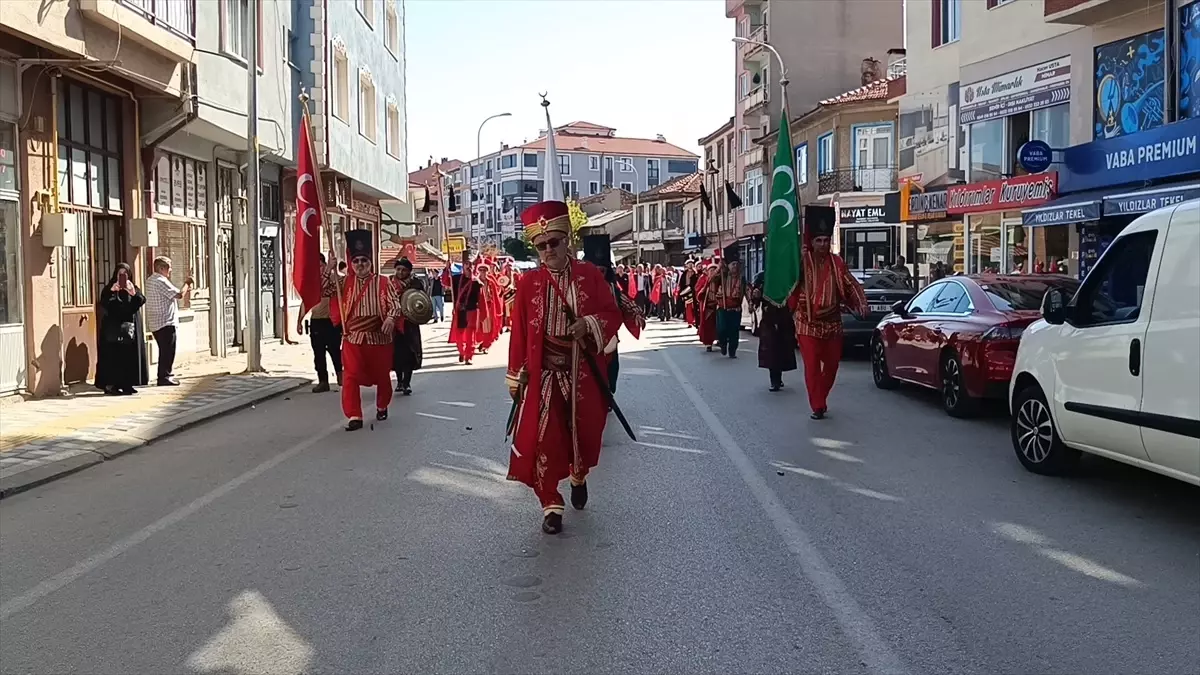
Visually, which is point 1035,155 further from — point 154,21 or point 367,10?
point 367,10

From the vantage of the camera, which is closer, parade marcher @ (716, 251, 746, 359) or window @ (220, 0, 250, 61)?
window @ (220, 0, 250, 61)

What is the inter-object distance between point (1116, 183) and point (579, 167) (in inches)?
3986

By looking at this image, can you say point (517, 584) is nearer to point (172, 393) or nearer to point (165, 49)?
point (172, 393)

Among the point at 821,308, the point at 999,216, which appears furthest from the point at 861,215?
the point at 821,308

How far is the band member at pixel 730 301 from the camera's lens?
63.2 feet

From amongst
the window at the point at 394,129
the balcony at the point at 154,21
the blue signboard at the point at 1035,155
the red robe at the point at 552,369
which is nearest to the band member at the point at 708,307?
the blue signboard at the point at 1035,155

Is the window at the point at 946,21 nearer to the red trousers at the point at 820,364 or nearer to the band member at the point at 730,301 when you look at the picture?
the band member at the point at 730,301

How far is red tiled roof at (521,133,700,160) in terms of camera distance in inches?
4666

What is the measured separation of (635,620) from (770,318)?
9371 millimetres

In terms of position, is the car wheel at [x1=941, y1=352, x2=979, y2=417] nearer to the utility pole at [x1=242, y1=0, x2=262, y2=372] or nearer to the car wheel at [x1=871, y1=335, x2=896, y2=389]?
the car wheel at [x1=871, y1=335, x2=896, y2=389]

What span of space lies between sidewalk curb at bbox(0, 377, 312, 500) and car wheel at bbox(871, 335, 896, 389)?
308 inches

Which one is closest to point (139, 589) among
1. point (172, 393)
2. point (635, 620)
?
point (635, 620)

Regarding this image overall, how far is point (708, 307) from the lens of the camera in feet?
67.6

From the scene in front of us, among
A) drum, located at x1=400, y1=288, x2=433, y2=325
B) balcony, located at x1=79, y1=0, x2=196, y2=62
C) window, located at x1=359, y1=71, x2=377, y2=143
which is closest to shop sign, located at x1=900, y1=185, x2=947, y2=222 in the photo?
window, located at x1=359, y1=71, x2=377, y2=143
